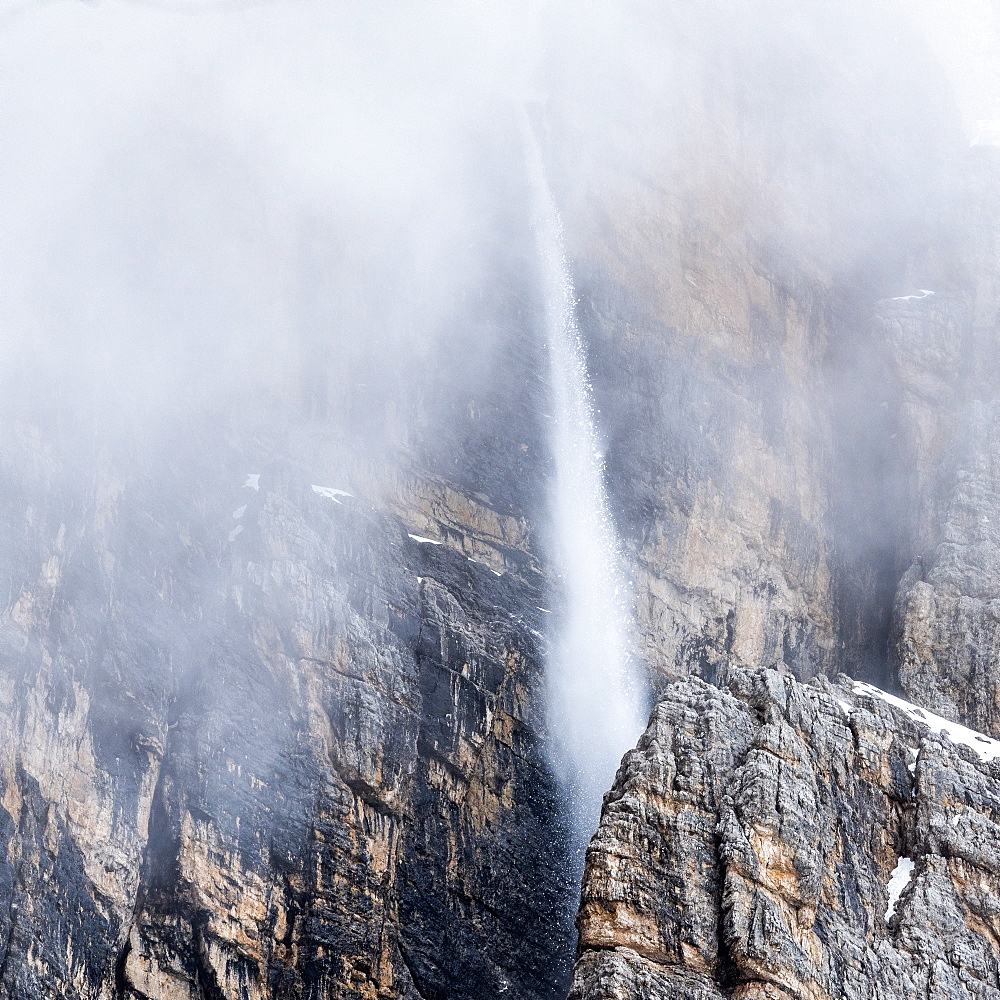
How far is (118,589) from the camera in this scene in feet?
210

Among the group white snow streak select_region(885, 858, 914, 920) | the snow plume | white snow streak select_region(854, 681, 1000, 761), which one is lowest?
white snow streak select_region(885, 858, 914, 920)

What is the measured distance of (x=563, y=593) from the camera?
7988 cm

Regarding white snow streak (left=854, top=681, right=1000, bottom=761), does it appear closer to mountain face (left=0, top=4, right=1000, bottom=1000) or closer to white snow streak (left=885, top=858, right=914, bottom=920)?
mountain face (left=0, top=4, right=1000, bottom=1000)

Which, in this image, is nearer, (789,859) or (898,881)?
(789,859)

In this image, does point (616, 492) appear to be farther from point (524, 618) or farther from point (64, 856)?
point (64, 856)

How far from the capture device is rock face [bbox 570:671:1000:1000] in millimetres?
45562

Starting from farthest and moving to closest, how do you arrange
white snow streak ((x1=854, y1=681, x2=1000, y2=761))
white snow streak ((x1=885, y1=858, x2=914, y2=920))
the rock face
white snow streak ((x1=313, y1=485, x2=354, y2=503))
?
white snow streak ((x1=313, y1=485, x2=354, y2=503)), white snow streak ((x1=854, y1=681, x2=1000, y2=761)), white snow streak ((x1=885, y1=858, x2=914, y2=920)), the rock face

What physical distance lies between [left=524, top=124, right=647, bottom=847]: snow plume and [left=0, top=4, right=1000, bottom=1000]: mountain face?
97 centimetres

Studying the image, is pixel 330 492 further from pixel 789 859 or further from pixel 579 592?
pixel 789 859

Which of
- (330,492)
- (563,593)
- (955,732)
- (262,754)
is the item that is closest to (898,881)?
(955,732)

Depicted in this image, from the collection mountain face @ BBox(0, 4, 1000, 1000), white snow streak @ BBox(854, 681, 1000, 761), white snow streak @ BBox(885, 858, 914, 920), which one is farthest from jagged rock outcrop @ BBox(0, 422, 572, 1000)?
white snow streak @ BBox(885, 858, 914, 920)

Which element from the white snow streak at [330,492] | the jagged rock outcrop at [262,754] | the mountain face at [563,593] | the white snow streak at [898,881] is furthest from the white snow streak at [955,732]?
the white snow streak at [330,492]

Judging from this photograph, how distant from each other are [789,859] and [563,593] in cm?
3275

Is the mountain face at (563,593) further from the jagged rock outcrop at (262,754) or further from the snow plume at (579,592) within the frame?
the snow plume at (579,592)
